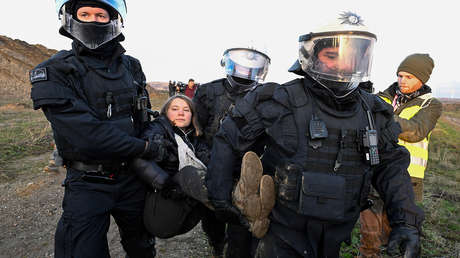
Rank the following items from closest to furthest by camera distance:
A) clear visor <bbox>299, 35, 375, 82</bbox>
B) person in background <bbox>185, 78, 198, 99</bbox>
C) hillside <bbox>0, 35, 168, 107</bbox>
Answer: clear visor <bbox>299, 35, 375, 82</bbox> → person in background <bbox>185, 78, 198, 99</bbox> → hillside <bbox>0, 35, 168, 107</bbox>

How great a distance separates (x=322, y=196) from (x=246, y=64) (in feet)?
6.32

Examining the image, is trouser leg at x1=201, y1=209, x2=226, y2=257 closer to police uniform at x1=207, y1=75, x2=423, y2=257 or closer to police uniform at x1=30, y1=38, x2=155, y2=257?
police uniform at x1=30, y1=38, x2=155, y2=257

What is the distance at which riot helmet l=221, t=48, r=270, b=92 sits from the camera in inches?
122

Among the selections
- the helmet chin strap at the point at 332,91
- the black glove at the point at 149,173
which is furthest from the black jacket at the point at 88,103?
the helmet chin strap at the point at 332,91

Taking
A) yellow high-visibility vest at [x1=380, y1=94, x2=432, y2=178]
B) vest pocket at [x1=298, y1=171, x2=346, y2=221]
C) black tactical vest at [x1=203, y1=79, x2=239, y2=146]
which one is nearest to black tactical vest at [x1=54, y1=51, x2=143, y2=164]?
black tactical vest at [x1=203, y1=79, x2=239, y2=146]

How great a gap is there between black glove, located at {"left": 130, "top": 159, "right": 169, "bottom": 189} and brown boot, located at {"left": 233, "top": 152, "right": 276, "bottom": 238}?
2.18ft

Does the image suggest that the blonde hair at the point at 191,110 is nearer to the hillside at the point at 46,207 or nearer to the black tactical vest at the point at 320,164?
the black tactical vest at the point at 320,164

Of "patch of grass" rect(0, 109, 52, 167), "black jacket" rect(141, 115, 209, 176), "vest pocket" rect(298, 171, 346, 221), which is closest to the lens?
"vest pocket" rect(298, 171, 346, 221)

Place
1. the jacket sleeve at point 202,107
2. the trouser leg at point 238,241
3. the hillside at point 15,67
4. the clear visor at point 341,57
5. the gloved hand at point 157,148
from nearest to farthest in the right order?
the clear visor at point 341,57
the gloved hand at point 157,148
the trouser leg at point 238,241
the jacket sleeve at point 202,107
the hillside at point 15,67

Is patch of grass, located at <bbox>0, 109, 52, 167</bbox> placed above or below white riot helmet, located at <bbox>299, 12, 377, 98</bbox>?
below

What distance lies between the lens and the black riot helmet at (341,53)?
1702 mm

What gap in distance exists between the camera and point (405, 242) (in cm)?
168

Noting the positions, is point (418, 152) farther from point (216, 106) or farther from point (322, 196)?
point (216, 106)

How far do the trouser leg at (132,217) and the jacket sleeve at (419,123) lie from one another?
8.38 ft
